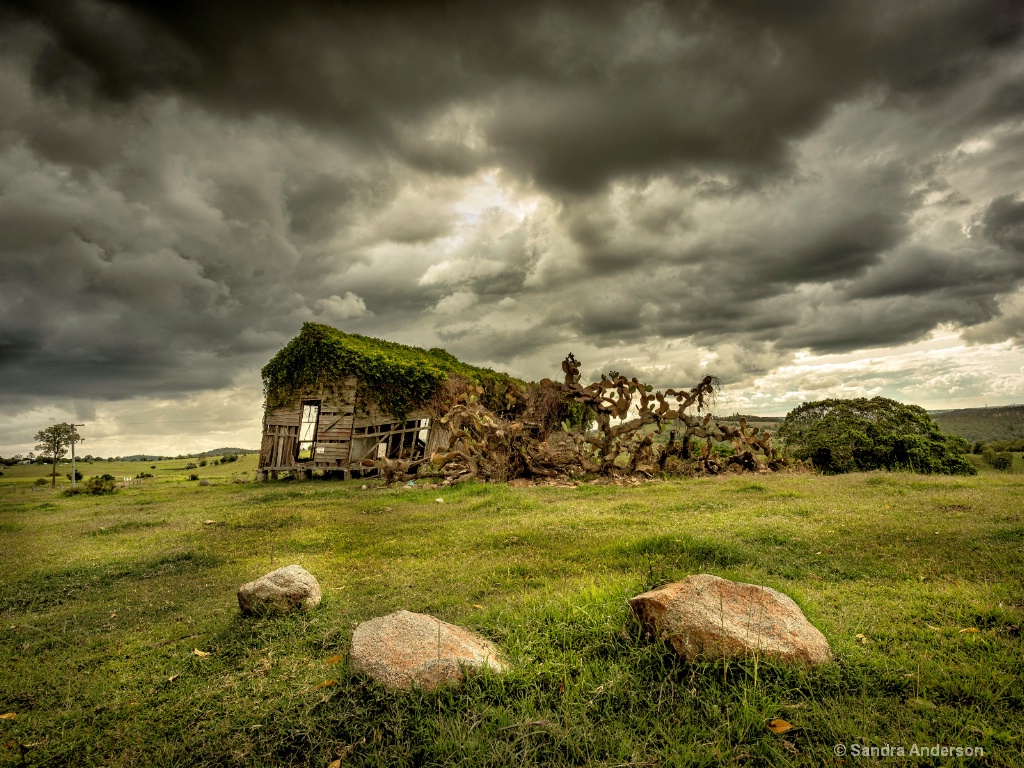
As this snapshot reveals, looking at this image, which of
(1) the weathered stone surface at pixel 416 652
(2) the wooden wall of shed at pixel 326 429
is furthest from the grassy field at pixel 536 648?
(2) the wooden wall of shed at pixel 326 429

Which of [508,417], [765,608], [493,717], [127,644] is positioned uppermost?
[508,417]

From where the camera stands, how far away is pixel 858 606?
5.00 meters

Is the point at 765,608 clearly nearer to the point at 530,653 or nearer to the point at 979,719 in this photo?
the point at 979,719

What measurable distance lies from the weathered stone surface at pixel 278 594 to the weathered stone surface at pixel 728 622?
3702mm

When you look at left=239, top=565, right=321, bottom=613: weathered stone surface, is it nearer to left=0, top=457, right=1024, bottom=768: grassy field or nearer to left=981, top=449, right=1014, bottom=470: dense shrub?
left=0, top=457, right=1024, bottom=768: grassy field

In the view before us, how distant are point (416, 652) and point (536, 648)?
1063 millimetres

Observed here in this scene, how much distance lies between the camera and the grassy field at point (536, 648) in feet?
10.7

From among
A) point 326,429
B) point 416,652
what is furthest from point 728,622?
point 326,429

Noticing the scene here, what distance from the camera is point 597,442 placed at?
18984mm

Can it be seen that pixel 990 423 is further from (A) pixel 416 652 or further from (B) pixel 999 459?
(A) pixel 416 652

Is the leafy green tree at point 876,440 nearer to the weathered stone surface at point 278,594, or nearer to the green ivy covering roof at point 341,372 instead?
the green ivy covering roof at point 341,372

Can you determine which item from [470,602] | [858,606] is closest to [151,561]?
[470,602]

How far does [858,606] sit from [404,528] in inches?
312

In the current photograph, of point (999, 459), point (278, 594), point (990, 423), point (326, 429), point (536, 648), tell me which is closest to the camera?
point (536, 648)
